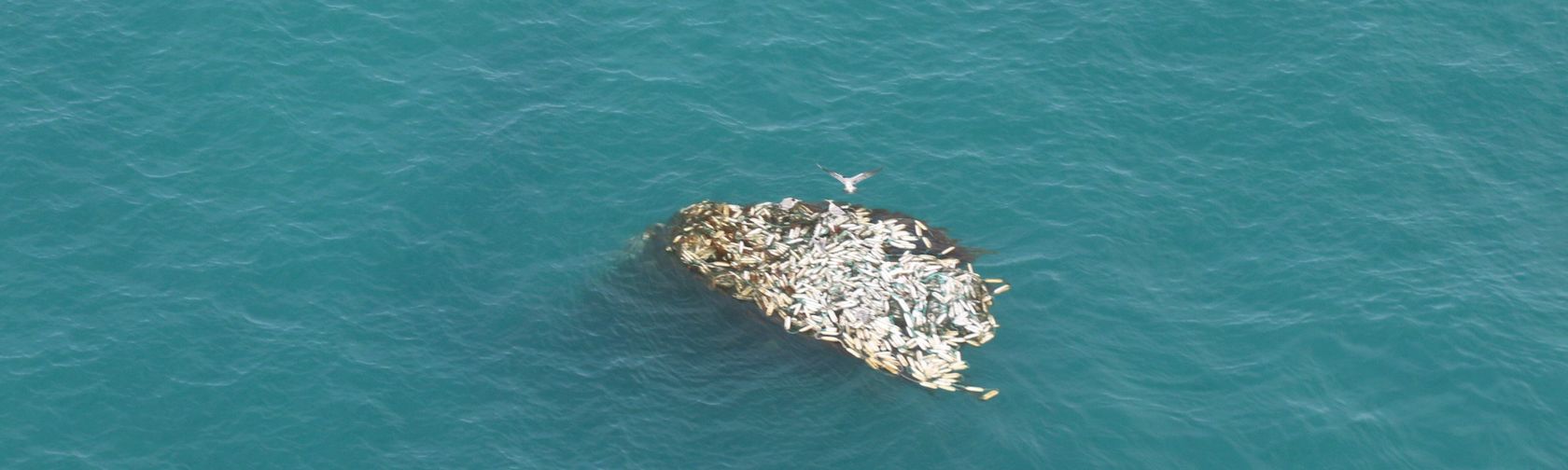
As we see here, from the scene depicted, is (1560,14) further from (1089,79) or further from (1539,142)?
(1089,79)

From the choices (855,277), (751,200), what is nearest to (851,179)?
(751,200)

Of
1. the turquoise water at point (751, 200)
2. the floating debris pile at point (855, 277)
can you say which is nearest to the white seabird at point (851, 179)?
the floating debris pile at point (855, 277)

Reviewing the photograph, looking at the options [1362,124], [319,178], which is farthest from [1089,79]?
[319,178]

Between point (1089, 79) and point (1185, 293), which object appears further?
point (1089, 79)

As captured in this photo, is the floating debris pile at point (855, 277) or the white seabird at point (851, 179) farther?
the white seabird at point (851, 179)

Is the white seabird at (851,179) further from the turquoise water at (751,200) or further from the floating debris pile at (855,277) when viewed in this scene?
the turquoise water at (751,200)

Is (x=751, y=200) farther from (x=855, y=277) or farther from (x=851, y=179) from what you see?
(x=855, y=277)
